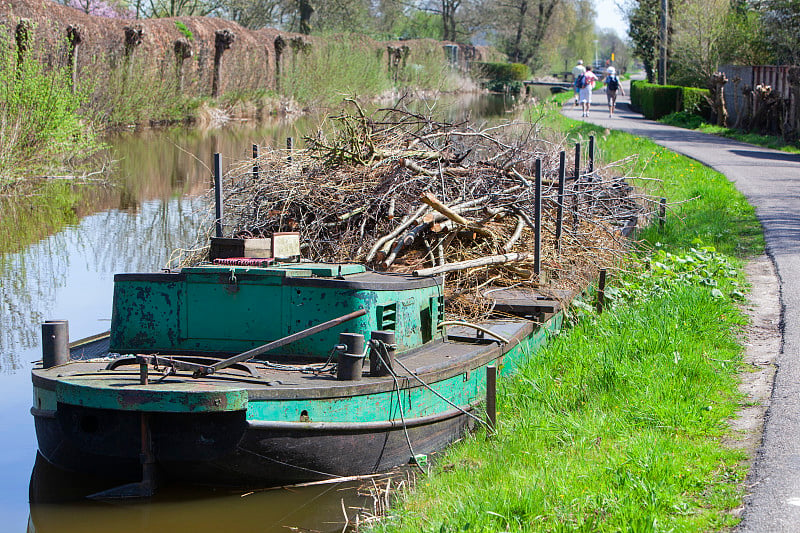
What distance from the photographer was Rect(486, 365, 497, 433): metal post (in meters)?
6.23

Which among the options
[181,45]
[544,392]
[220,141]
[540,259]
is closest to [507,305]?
[540,259]

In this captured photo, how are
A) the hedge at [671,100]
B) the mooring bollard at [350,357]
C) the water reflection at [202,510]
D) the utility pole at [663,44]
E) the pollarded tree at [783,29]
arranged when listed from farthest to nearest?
the utility pole at [663,44]
the hedge at [671,100]
the pollarded tree at [783,29]
the mooring bollard at [350,357]
the water reflection at [202,510]

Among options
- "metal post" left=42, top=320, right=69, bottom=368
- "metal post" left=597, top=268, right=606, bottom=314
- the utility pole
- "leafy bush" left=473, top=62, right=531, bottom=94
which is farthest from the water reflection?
"leafy bush" left=473, top=62, right=531, bottom=94

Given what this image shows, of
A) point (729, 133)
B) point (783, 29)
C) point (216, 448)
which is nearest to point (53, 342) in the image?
point (216, 448)

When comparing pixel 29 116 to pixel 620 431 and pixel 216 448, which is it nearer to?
pixel 216 448

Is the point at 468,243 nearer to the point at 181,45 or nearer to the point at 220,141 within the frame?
the point at 220,141

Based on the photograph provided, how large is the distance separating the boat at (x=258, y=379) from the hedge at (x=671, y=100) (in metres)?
26.3

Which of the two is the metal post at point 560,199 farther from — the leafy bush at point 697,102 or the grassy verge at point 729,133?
the leafy bush at point 697,102

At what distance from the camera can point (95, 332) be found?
946cm

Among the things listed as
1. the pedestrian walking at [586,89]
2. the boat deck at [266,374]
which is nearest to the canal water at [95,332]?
the boat deck at [266,374]

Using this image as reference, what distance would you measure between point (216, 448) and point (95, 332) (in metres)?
4.17

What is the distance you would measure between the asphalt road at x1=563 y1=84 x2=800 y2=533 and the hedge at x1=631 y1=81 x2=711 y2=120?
3.86 m

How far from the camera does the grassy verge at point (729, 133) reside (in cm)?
2333

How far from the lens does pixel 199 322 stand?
21.6 feet
